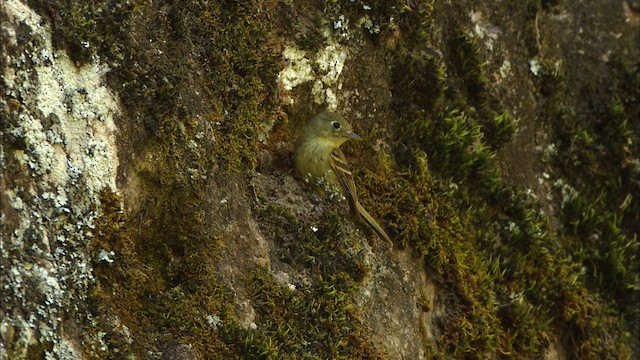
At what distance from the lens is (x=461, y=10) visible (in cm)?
701

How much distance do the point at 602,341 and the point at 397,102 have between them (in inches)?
90.0

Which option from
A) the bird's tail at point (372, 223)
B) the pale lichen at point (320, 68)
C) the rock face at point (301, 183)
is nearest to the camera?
the rock face at point (301, 183)

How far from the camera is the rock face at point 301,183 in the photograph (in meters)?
4.43

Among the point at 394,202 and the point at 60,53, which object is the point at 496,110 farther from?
the point at 60,53

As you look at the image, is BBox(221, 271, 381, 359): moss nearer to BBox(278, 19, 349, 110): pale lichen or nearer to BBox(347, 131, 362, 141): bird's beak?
BBox(347, 131, 362, 141): bird's beak

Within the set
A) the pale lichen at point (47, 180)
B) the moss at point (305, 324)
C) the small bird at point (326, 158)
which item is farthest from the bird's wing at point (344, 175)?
the pale lichen at point (47, 180)

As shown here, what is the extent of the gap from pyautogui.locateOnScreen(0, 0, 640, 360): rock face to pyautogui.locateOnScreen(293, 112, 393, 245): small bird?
0.09 meters

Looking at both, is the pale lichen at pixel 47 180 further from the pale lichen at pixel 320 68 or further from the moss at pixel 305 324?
the pale lichen at pixel 320 68

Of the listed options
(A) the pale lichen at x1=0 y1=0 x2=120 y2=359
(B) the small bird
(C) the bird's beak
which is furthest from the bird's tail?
(A) the pale lichen at x1=0 y1=0 x2=120 y2=359

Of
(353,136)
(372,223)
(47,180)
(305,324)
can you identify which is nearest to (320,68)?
(353,136)

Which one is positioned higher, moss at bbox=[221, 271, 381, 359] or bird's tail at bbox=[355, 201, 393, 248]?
bird's tail at bbox=[355, 201, 393, 248]

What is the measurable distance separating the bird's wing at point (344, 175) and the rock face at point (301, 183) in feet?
0.38

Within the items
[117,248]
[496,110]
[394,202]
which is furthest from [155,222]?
[496,110]

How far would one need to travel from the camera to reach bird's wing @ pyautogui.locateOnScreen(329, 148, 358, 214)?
239 inches
